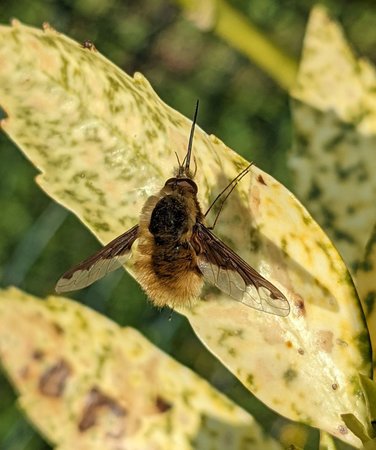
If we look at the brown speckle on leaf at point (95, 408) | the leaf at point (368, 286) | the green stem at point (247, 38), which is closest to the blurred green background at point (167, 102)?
the green stem at point (247, 38)

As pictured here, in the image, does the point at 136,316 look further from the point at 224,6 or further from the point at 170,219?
the point at 224,6

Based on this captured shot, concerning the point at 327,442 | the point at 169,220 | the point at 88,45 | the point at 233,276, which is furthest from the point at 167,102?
the point at 327,442

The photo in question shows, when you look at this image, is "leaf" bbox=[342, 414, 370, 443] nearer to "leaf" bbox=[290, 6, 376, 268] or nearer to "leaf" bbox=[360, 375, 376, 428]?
"leaf" bbox=[360, 375, 376, 428]

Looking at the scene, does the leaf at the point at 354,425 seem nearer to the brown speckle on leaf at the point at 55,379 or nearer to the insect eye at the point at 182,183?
the insect eye at the point at 182,183

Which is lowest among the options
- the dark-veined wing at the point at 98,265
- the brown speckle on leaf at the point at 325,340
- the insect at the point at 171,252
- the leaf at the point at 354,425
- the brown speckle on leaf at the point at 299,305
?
the dark-veined wing at the point at 98,265

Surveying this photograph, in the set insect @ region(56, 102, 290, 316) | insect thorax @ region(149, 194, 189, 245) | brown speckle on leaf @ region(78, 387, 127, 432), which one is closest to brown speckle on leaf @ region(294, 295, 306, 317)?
insect @ region(56, 102, 290, 316)
